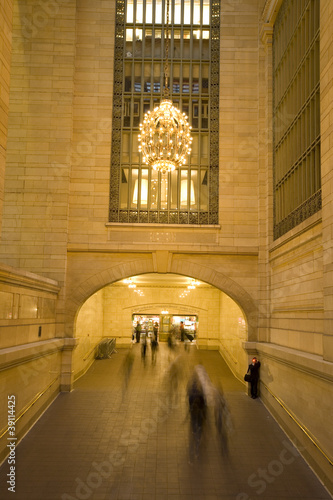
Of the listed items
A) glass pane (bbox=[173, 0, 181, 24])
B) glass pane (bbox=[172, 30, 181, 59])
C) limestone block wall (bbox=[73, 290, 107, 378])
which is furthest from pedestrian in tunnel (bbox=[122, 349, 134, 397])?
glass pane (bbox=[173, 0, 181, 24])

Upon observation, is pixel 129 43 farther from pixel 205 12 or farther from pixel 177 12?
pixel 205 12

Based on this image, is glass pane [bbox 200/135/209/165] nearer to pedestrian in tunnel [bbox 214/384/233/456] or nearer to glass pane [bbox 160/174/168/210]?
glass pane [bbox 160/174/168/210]

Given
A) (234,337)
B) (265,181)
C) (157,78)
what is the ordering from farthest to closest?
(234,337) → (157,78) → (265,181)

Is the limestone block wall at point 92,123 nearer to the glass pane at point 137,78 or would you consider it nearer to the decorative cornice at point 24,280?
the glass pane at point 137,78

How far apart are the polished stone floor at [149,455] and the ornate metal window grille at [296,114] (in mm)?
5240

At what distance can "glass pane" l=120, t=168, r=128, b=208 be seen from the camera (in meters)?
15.0

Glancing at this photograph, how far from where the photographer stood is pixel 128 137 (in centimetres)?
1531

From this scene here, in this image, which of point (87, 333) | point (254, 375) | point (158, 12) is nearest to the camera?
point (254, 375)

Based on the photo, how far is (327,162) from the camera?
8539 millimetres

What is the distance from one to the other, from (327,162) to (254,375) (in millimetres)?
7159

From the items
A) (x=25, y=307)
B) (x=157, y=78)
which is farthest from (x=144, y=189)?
(x=25, y=307)

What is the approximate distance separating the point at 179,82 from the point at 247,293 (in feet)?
24.7

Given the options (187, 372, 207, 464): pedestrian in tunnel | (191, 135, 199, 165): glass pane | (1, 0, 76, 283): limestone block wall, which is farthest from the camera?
(191, 135, 199, 165): glass pane

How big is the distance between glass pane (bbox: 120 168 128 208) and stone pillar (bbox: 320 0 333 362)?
24.7ft
